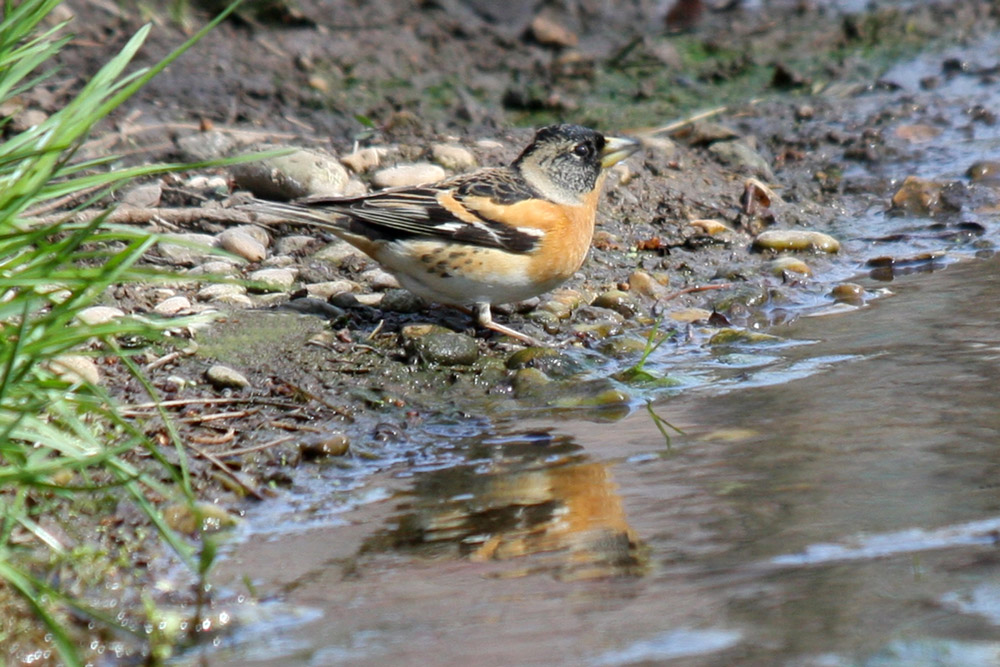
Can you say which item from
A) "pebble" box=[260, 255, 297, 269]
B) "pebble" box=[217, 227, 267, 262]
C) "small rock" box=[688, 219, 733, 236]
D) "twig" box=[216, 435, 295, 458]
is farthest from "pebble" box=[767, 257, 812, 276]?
"twig" box=[216, 435, 295, 458]

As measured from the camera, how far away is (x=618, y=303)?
664 cm

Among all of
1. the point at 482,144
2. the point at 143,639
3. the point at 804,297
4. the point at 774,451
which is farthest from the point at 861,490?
the point at 482,144

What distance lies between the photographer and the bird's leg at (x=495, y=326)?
6098 mm

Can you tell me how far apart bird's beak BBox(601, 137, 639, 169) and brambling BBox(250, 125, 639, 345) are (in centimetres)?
56

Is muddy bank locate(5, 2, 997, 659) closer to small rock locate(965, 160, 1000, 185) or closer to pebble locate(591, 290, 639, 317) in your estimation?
pebble locate(591, 290, 639, 317)

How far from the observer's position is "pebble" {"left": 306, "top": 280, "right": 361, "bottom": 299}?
6383 mm

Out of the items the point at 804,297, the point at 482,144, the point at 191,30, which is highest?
the point at 191,30

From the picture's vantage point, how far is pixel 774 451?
176 inches

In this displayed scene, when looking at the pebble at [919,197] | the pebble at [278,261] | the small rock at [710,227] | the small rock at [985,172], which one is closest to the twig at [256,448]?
the pebble at [278,261]

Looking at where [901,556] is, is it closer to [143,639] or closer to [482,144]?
[143,639]

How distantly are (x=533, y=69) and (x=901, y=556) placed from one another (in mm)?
7712

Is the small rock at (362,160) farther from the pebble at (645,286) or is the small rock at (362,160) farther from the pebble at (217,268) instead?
the pebble at (645,286)

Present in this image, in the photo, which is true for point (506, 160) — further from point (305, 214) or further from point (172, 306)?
point (172, 306)

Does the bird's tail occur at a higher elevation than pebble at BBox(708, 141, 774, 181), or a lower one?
higher
